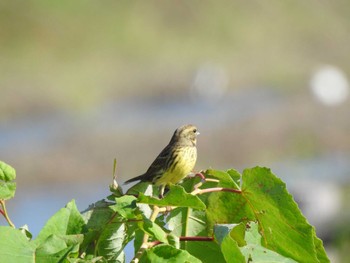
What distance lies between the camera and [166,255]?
4.89 feet

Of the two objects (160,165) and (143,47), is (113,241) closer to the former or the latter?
(160,165)

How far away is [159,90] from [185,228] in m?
19.8

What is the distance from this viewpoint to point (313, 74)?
2330cm

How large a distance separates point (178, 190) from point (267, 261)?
0.15 meters

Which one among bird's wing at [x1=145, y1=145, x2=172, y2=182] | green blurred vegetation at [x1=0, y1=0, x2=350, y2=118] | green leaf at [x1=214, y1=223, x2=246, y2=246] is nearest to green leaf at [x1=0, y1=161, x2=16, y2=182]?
green leaf at [x1=214, y1=223, x2=246, y2=246]

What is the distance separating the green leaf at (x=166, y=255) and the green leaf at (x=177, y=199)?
0.24 feet

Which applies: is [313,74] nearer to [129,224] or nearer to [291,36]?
[291,36]

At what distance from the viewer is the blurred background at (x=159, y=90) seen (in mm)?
17562

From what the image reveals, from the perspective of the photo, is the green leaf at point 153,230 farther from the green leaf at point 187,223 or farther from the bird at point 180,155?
the bird at point 180,155

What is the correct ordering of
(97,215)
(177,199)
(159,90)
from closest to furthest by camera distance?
(177,199)
(97,215)
(159,90)

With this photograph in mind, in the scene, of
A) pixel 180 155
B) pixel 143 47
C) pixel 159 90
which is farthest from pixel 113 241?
pixel 143 47

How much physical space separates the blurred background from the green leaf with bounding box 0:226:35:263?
10575mm

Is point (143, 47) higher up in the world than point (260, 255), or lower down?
lower down

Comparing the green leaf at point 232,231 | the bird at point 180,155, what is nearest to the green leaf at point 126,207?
the green leaf at point 232,231
